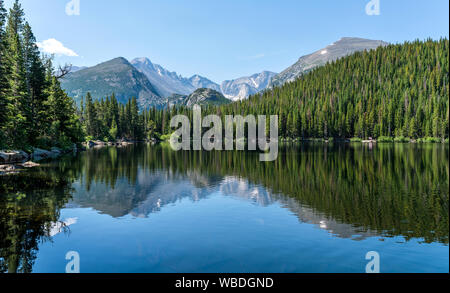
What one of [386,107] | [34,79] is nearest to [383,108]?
[386,107]

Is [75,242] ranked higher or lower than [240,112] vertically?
lower

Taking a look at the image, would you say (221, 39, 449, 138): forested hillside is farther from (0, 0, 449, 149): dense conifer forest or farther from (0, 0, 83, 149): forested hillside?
(0, 0, 83, 149): forested hillside

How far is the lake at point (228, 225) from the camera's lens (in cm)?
1209

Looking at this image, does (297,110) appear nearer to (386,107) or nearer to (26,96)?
(386,107)

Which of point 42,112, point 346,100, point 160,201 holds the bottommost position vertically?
point 160,201

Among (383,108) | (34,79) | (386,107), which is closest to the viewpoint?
(34,79)

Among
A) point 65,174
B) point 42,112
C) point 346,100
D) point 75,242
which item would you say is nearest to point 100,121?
point 42,112

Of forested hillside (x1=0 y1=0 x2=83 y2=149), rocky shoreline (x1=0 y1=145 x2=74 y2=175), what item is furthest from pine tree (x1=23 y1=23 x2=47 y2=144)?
rocky shoreline (x1=0 y1=145 x2=74 y2=175)

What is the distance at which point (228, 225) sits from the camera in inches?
707

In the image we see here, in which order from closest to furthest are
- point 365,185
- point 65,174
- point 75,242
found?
point 75,242, point 365,185, point 65,174

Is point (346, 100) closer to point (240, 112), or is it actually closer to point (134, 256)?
point (240, 112)

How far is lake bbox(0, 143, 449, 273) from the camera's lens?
12.1 m

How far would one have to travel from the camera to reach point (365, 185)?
28.2 metres

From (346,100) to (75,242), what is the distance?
189260mm
